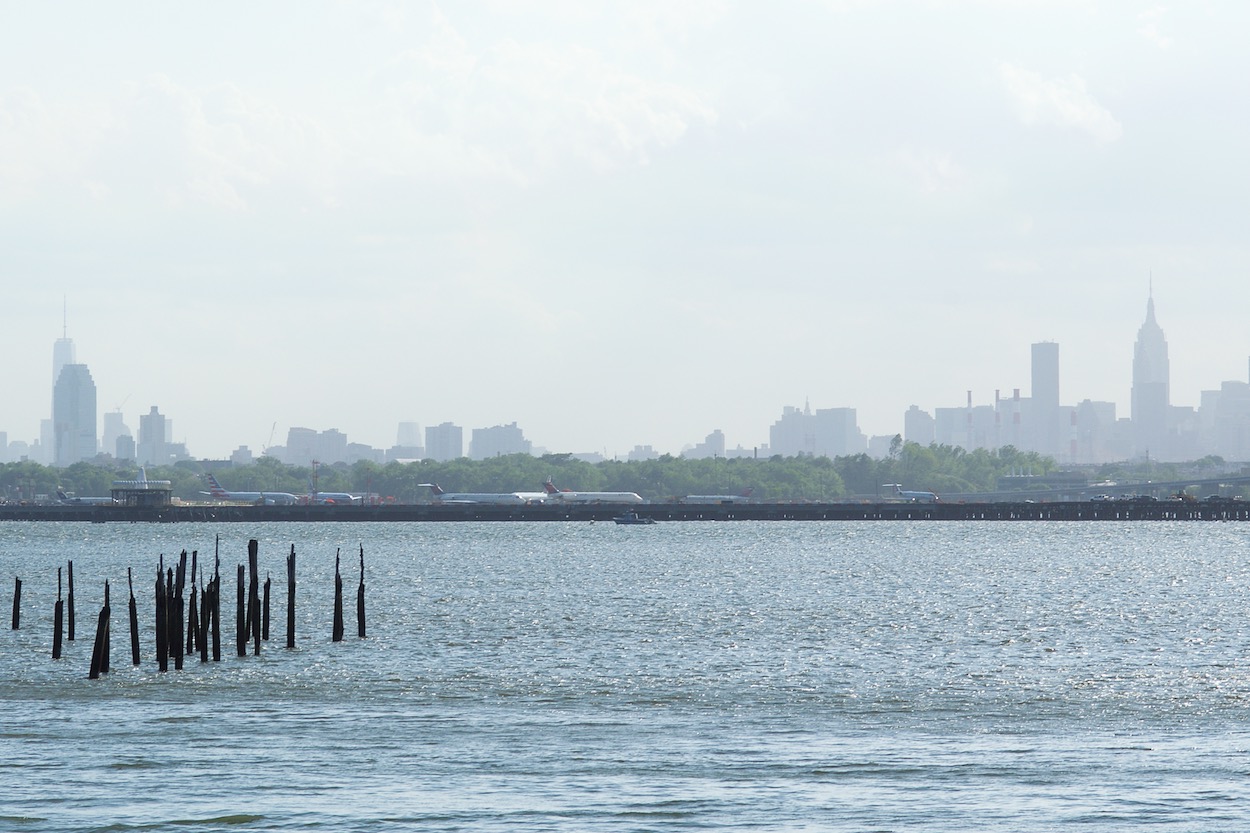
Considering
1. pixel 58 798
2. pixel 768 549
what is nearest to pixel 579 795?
pixel 58 798

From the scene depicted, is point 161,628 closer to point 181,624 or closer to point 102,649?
point 181,624

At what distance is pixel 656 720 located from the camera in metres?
47.6

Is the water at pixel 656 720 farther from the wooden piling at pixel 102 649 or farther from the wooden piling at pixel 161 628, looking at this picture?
the wooden piling at pixel 161 628

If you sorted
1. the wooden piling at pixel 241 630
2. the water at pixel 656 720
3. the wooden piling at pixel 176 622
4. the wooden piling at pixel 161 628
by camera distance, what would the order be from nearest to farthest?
1. the water at pixel 656 720
2. the wooden piling at pixel 161 628
3. the wooden piling at pixel 176 622
4. the wooden piling at pixel 241 630

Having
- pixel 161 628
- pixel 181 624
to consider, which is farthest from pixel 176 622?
pixel 161 628

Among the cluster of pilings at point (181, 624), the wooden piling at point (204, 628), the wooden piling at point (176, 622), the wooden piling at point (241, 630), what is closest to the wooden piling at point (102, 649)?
the cluster of pilings at point (181, 624)

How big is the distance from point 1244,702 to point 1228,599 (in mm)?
50406

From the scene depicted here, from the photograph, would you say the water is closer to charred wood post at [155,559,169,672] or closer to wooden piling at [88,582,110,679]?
wooden piling at [88,582,110,679]

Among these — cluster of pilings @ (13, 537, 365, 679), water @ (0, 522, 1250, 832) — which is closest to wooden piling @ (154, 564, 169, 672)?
cluster of pilings @ (13, 537, 365, 679)

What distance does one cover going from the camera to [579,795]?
3712cm

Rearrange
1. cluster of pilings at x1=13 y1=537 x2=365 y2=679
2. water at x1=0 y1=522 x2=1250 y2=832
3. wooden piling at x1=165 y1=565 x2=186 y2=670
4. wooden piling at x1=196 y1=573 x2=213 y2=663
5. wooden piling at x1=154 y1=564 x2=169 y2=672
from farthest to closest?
wooden piling at x1=196 y1=573 x2=213 y2=663
wooden piling at x1=165 y1=565 x2=186 y2=670
wooden piling at x1=154 y1=564 x2=169 y2=672
cluster of pilings at x1=13 y1=537 x2=365 y2=679
water at x1=0 y1=522 x2=1250 y2=832

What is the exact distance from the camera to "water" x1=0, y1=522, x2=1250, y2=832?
118 ft

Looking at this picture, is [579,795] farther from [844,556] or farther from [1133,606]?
[844,556]

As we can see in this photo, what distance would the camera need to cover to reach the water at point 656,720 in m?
36.0
